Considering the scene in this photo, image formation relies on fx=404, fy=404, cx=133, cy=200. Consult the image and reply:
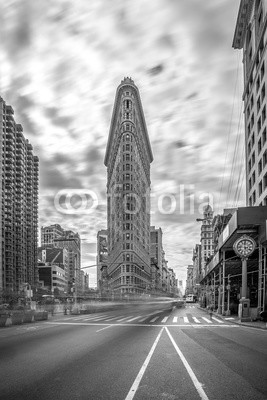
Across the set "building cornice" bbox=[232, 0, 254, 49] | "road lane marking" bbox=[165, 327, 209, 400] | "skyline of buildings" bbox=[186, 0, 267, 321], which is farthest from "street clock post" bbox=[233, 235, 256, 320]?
"building cornice" bbox=[232, 0, 254, 49]

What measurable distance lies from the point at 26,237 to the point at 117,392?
6828 inches

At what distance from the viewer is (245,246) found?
30.5 metres

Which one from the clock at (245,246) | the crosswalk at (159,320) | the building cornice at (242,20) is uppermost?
the building cornice at (242,20)

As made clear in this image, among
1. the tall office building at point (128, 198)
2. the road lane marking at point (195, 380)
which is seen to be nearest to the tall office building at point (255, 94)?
the road lane marking at point (195, 380)

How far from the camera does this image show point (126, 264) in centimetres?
13412

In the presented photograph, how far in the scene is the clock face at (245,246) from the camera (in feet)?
99.3

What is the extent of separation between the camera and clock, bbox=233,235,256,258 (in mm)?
30266

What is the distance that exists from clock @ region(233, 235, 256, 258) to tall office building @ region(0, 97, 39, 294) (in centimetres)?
11669

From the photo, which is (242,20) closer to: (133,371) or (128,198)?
(133,371)

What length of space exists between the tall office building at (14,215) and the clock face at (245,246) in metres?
117

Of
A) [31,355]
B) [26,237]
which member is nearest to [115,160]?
[26,237]

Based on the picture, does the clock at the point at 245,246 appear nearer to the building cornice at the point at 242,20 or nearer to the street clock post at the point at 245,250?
the street clock post at the point at 245,250

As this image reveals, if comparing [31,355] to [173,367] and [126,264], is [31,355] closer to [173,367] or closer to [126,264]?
[173,367]

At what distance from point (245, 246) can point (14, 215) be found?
140715 mm
